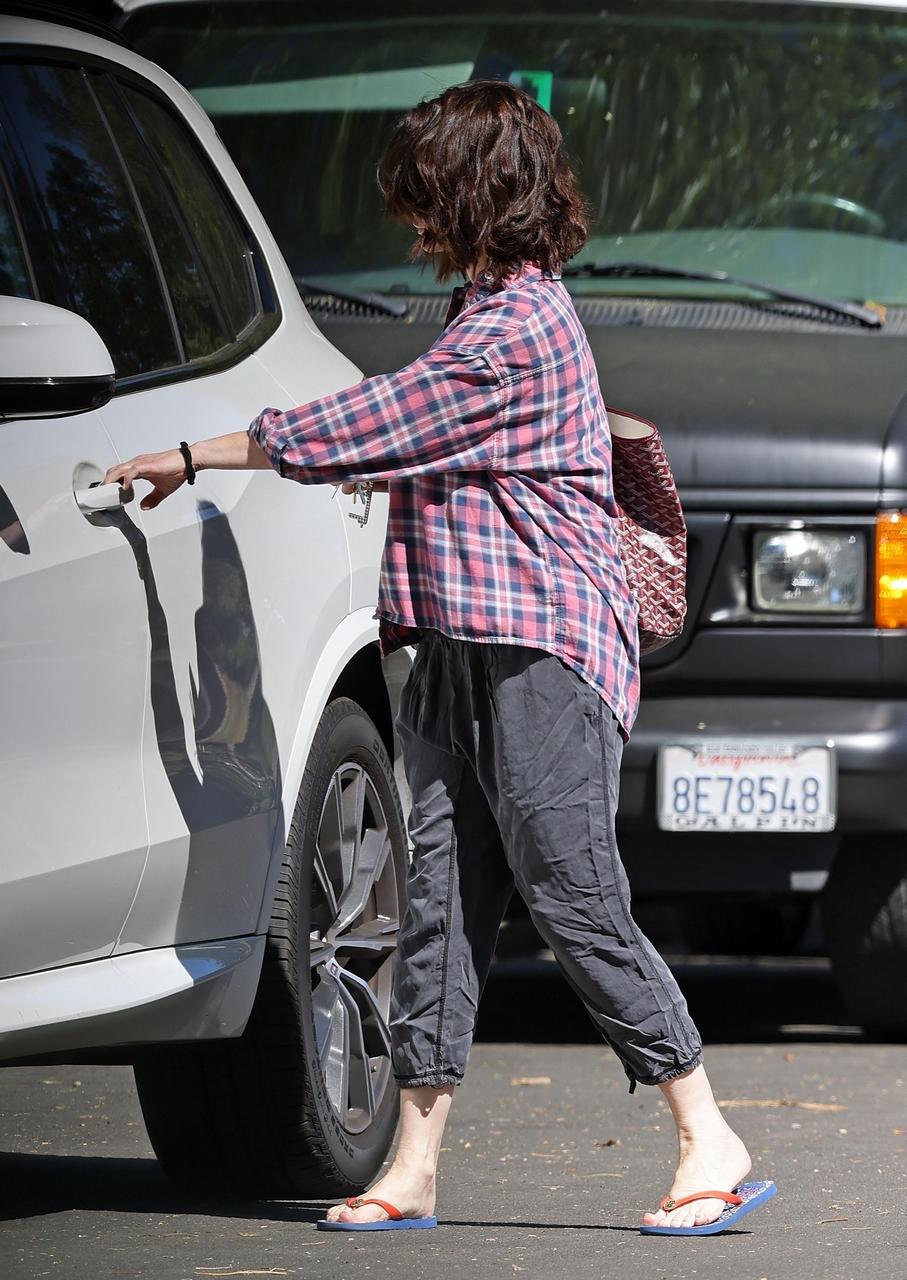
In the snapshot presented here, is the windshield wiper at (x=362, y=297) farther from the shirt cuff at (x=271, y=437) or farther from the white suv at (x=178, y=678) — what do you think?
the shirt cuff at (x=271, y=437)

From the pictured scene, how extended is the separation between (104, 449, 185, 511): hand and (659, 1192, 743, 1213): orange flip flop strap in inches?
51.9

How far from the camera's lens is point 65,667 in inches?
130

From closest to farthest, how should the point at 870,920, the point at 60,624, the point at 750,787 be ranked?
the point at 60,624
the point at 750,787
the point at 870,920

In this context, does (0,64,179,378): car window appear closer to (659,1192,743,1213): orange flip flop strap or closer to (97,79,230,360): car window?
(97,79,230,360): car window

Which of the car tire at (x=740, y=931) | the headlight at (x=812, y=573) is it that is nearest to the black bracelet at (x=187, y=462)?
the headlight at (x=812, y=573)

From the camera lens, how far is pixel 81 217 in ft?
12.5

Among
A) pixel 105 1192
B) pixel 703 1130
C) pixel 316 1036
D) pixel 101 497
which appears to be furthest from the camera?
pixel 105 1192

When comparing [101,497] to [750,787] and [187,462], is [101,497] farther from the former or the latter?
[750,787]

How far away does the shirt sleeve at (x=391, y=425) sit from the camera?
11.3ft

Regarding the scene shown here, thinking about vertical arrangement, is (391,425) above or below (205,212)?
below

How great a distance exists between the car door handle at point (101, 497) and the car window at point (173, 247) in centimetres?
61

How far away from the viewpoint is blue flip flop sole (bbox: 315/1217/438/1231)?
3.72 meters

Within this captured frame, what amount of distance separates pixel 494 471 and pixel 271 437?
13.3 inches

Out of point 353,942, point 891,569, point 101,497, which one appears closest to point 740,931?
point 891,569
